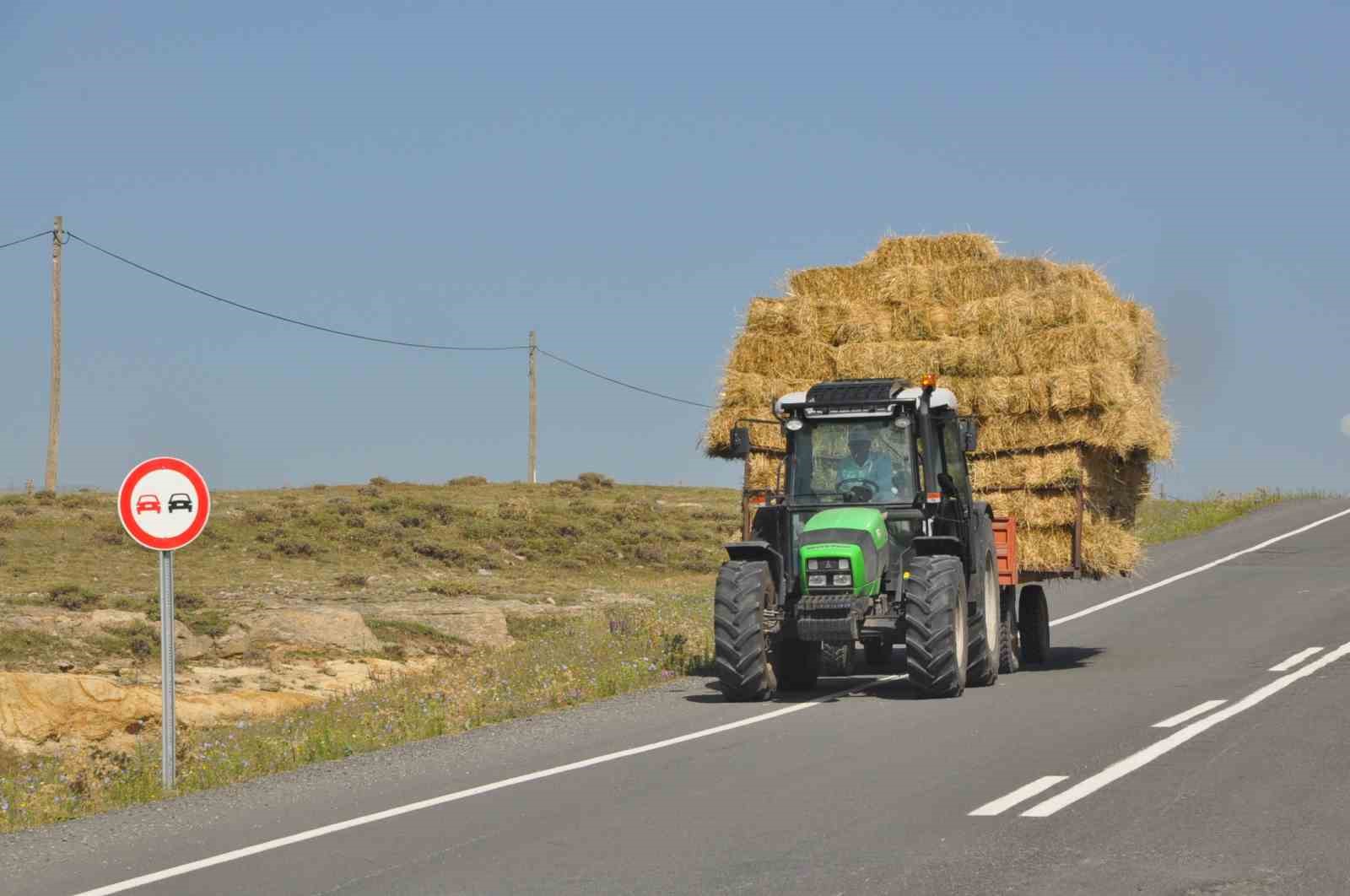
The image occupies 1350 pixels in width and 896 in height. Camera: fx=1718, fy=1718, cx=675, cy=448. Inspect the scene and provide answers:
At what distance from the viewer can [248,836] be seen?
32.8ft

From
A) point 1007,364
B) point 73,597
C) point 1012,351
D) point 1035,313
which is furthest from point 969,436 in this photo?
point 73,597

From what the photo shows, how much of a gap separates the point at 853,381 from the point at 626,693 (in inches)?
156

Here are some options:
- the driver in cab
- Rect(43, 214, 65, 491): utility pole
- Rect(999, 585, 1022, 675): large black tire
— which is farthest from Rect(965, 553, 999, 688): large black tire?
Rect(43, 214, 65, 491): utility pole

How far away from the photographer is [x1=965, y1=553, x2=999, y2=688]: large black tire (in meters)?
17.4

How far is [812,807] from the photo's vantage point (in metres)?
10.2

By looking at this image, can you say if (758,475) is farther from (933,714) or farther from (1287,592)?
(1287,592)

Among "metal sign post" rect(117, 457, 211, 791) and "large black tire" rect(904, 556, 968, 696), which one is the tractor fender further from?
"metal sign post" rect(117, 457, 211, 791)

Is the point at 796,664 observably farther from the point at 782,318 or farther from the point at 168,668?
the point at 168,668

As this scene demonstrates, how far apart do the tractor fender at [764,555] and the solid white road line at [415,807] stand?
121 centimetres

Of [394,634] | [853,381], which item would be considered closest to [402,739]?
[853,381]

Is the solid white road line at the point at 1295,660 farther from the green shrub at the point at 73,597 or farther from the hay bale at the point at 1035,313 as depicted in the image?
the green shrub at the point at 73,597

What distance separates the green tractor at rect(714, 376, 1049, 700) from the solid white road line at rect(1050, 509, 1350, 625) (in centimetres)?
910

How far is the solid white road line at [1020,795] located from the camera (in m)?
9.89

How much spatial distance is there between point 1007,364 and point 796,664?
472cm
